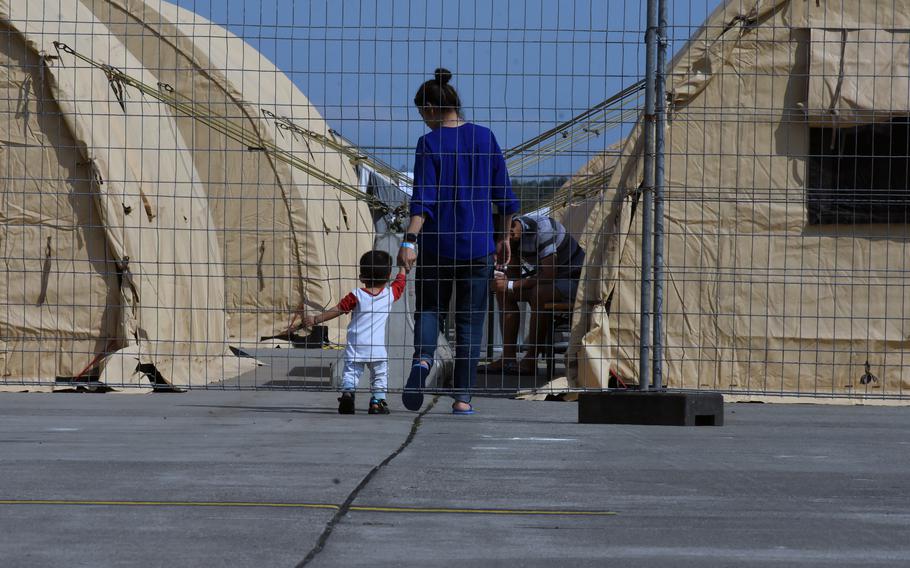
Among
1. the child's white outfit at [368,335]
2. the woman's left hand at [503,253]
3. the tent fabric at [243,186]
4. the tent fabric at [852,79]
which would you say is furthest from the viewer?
the tent fabric at [243,186]

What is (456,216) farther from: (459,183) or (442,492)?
(442,492)

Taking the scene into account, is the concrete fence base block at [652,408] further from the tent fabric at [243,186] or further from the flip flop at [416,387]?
the tent fabric at [243,186]

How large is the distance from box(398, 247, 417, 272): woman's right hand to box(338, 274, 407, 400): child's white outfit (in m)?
0.33

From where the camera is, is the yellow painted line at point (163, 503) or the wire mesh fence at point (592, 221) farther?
the wire mesh fence at point (592, 221)

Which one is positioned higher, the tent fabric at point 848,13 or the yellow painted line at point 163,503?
the tent fabric at point 848,13

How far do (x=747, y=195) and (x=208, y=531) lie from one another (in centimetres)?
572

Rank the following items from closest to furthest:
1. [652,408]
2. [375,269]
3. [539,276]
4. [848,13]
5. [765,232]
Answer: [652,408], [375,269], [848,13], [765,232], [539,276]

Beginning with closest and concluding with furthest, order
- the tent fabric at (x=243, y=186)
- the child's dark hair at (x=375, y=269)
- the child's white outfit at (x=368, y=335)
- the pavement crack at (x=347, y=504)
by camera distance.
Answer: the pavement crack at (x=347, y=504) → the child's white outfit at (x=368, y=335) → the child's dark hair at (x=375, y=269) → the tent fabric at (x=243, y=186)

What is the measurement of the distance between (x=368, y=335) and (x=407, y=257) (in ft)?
2.50

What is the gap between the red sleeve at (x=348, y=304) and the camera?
23.2 feet

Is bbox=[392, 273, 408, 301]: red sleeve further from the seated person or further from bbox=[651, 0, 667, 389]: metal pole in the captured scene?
the seated person

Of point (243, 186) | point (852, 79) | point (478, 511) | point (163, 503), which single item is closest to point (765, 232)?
point (852, 79)

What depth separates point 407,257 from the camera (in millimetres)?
6570

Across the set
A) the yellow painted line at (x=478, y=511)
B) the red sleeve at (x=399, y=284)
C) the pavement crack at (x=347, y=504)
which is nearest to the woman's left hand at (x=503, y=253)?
the red sleeve at (x=399, y=284)
